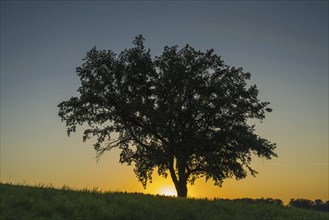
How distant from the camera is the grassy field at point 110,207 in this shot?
2106 cm

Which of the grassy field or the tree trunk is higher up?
the tree trunk

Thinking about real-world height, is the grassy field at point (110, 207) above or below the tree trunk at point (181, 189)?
below

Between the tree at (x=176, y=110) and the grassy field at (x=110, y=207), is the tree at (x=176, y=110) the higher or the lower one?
the higher one

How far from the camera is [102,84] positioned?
1741 inches

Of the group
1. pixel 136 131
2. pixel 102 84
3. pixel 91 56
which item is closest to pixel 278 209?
pixel 136 131

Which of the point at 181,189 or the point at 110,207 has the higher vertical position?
the point at 181,189

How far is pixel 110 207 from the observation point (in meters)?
23.6

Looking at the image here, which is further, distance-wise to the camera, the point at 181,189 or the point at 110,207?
the point at 181,189

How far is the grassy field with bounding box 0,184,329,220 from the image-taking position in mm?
21062

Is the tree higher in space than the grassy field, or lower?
higher

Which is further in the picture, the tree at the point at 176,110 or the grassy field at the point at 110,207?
the tree at the point at 176,110

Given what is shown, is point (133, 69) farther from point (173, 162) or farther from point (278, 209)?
point (278, 209)

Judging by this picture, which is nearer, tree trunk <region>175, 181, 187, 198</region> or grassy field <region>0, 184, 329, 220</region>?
grassy field <region>0, 184, 329, 220</region>

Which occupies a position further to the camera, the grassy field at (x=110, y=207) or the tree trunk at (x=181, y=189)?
the tree trunk at (x=181, y=189)
